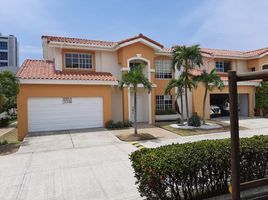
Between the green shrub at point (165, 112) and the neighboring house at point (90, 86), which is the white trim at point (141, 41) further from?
the green shrub at point (165, 112)

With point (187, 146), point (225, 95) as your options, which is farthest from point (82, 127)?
point (225, 95)

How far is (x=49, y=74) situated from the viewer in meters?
18.1

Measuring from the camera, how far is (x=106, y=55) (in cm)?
2127

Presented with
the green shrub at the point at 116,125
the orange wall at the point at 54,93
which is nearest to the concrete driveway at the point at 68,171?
the orange wall at the point at 54,93

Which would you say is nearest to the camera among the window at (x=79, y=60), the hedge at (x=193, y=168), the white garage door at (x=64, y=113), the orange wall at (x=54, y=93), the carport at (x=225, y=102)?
the hedge at (x=193, y=168)

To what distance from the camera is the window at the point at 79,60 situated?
66.6ft

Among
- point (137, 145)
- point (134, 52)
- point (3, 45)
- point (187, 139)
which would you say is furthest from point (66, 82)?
point (3, 45)

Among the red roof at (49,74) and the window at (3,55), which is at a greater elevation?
the window at (3,55)

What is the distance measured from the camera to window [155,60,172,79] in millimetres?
23078

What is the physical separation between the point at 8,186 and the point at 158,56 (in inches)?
715

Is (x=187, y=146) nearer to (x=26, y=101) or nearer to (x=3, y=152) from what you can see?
(x=3, y=152)

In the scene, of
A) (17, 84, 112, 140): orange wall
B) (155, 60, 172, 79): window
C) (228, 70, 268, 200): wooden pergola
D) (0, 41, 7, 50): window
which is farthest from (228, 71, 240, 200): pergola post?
(0, 41, 7, 50): window

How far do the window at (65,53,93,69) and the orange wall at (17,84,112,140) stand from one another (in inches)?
128

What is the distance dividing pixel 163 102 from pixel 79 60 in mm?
9047
